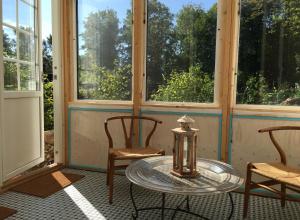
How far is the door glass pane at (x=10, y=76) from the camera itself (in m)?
2.82

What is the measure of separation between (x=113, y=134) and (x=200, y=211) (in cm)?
135

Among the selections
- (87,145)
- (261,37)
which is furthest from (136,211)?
(261,37)

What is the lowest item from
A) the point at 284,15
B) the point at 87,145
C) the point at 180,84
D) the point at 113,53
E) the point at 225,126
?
the point at 87,145

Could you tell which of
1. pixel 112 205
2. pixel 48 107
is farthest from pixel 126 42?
pixel 48 107

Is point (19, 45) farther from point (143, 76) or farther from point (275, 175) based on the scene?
point (275, 175)

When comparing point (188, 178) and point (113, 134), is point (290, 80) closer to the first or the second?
point (188, 178)

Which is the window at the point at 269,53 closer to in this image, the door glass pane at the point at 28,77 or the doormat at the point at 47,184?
the doormat at the point at 47,184

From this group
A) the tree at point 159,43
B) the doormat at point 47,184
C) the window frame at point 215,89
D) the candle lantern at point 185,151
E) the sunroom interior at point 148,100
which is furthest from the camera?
the tree at point 159,43

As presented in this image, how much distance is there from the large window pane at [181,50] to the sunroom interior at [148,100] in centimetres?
1

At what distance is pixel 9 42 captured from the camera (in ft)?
9.43

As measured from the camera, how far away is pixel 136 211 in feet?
7.18

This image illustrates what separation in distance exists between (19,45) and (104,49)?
0.90m

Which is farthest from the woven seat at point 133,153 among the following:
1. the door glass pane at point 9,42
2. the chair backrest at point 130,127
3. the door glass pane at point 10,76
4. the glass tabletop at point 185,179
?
the door glass pane at point 9,42

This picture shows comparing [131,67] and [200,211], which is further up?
[131,67]
